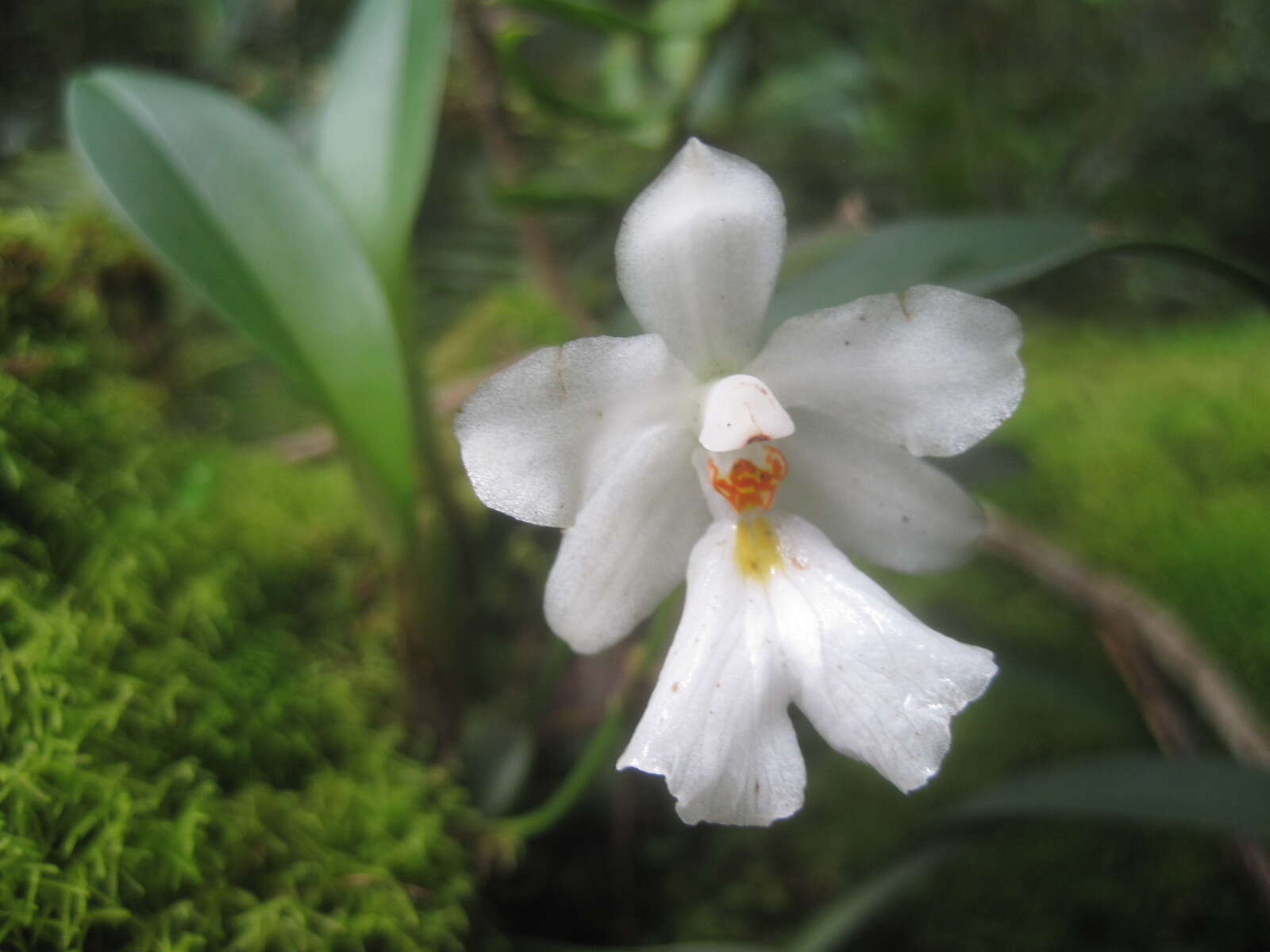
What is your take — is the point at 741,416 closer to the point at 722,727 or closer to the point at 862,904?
the point at 722,727

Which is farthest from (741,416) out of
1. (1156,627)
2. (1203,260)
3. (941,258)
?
(1156,627)

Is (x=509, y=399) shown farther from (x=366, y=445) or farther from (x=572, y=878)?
(x=572, y=878)

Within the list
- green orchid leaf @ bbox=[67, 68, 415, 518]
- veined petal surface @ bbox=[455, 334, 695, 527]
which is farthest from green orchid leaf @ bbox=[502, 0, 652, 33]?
veined petal surface @ bbox=[455, 334, 695, 527]

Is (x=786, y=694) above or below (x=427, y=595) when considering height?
above

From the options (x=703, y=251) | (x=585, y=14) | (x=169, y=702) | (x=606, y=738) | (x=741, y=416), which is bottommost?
(x=606, y=738)

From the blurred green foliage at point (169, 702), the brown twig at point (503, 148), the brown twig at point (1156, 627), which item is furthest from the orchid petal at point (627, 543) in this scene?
the brown twig at point (503, 148)

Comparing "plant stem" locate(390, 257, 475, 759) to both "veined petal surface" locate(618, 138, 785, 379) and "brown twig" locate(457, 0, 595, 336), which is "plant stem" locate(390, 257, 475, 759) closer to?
"veined petal surface" locate(618, 138, 785, 379)
